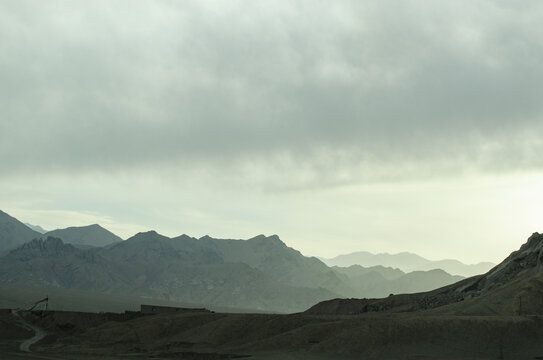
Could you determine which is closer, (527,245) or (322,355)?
(322,355)

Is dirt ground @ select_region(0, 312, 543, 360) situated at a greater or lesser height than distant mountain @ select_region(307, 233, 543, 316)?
lesser

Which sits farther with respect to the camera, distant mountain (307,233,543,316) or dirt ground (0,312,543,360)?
distant mountain (307,233,543,316)

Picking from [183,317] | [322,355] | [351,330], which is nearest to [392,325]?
[351,330]

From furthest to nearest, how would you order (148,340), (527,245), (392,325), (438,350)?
(527,245) < (148,340) < (392,325) < (438,350)

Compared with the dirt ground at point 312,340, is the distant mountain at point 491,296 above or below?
above

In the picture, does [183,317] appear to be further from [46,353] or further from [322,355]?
[322,355]

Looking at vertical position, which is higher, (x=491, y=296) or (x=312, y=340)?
(x=491, y=296)

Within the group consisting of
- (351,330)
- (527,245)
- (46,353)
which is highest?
(527,245)

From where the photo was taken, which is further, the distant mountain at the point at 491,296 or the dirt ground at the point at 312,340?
the distant mountain at the point at 491,296

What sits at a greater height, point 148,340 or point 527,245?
point 527,245

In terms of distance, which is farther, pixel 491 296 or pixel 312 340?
pixel 491 296

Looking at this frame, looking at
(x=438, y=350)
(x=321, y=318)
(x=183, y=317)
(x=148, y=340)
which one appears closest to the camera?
(x=438, y=350)

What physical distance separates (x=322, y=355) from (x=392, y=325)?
10.9 metres

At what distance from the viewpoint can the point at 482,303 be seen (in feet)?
334
